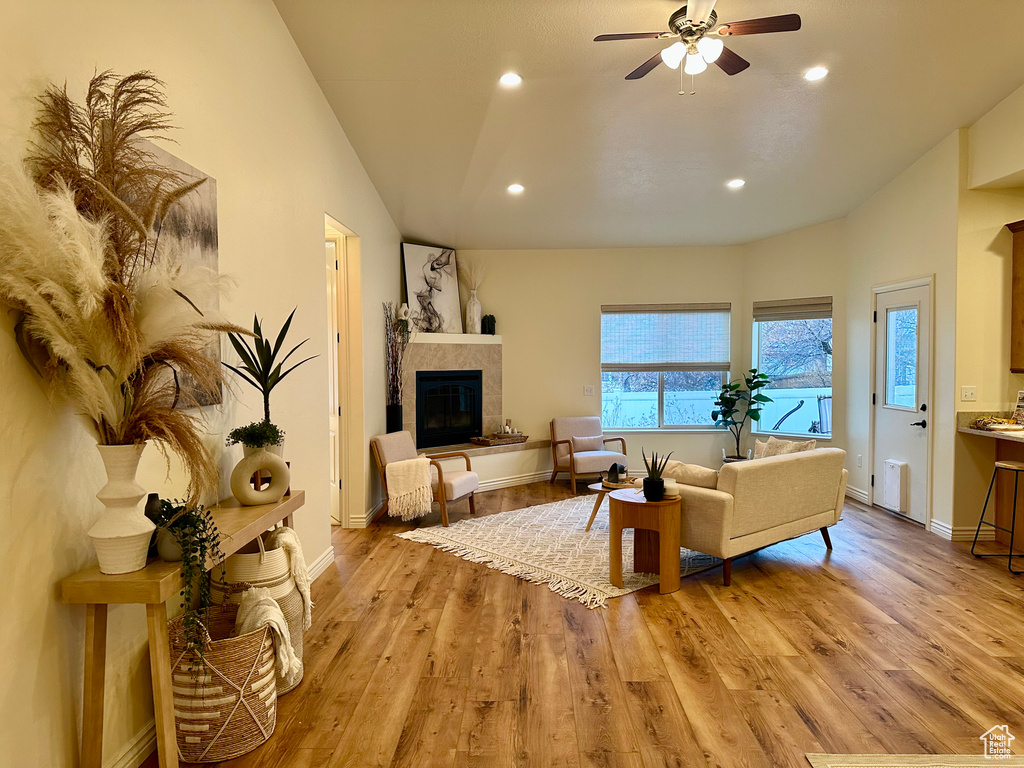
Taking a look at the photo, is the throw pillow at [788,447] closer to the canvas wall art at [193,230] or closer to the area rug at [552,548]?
the area rug at [552,548]

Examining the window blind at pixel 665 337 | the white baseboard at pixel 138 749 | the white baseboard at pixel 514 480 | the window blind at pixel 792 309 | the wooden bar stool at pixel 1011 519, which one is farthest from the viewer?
the window blind at pixel 665 337

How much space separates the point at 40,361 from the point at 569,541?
377 centimetres

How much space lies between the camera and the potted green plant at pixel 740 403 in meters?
7.08

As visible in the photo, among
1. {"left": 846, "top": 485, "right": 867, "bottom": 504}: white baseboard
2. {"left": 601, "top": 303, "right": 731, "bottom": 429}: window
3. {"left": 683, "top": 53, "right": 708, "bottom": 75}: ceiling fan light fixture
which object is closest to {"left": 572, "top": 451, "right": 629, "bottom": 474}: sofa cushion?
{"left": 601, "top": 303, "right": 731, "bottom": 429}: window

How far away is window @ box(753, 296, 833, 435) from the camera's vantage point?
22.0 feet

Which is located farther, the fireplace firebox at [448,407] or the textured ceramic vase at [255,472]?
the fireplace firebox at [448,407]

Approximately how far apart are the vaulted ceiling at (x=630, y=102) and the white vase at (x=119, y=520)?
8.66 ft

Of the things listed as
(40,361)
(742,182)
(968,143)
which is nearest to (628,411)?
(742,182)

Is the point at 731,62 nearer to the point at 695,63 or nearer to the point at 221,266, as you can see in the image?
the point at 695,63

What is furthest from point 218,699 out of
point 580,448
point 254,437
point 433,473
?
point 580,448

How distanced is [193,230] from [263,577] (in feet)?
4.79

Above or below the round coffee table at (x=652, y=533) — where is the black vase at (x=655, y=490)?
above

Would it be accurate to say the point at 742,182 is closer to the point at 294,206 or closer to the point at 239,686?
the point at 294,206

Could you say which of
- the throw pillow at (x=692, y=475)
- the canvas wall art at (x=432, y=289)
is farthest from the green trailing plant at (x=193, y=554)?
the canvas wall art at (x=432, y=289)
